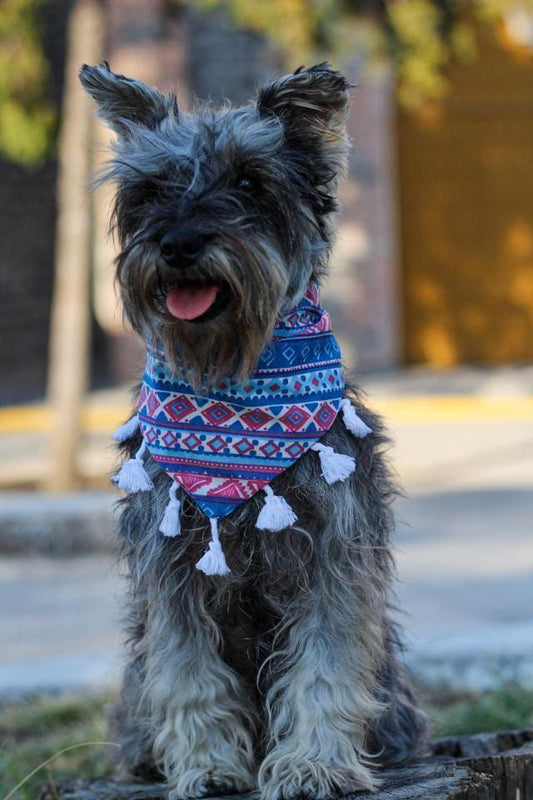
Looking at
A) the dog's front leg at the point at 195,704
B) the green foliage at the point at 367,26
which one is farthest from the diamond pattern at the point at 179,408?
the green foliage at the point at 367,26

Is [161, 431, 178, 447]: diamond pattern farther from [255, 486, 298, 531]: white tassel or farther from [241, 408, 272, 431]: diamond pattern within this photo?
[255, 486, 298, 531]: white tassel

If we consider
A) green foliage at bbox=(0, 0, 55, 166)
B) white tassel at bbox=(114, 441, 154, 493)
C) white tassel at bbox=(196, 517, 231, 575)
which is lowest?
white tassel at bbox=(196, 517, 231, 575)

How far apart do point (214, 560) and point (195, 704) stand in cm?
45

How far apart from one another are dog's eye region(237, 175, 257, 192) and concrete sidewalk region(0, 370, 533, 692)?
128 centimetres

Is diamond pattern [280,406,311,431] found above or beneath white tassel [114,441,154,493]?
above

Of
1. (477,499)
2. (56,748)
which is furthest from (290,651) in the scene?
(477,499)

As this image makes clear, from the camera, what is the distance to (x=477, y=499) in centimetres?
1010

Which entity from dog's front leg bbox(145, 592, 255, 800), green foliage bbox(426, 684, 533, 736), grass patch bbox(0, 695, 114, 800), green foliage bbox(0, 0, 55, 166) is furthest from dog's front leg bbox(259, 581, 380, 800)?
green foliage bbox(0, 0, 55, 166)

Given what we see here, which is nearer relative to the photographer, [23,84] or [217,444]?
[217,444]

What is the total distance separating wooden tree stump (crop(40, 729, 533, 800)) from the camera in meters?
3.30

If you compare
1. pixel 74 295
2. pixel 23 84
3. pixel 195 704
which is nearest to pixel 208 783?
pixel 195 704

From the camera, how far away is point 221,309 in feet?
10.7

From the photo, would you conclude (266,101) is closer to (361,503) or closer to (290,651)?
(361,503)

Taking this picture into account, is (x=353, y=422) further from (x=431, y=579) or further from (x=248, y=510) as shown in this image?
(x=431, y=579)
